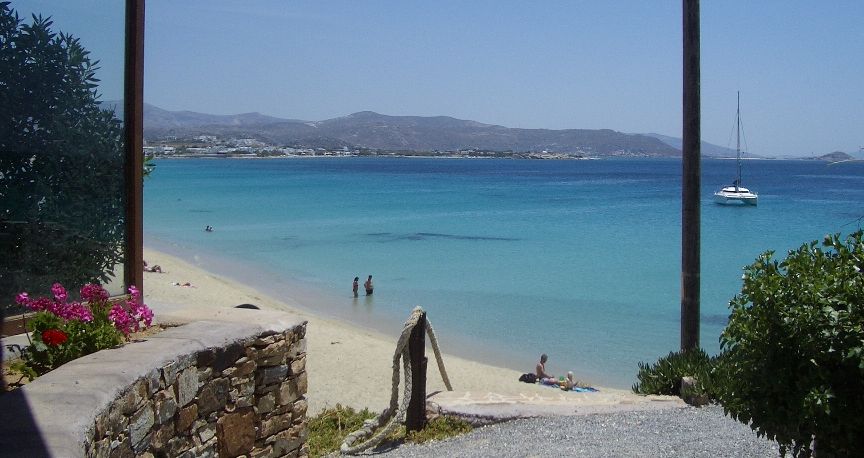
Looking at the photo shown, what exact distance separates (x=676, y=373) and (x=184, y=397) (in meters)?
4.97

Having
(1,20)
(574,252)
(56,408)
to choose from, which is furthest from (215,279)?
(56,408)

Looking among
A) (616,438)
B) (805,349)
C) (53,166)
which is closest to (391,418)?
(616,438)

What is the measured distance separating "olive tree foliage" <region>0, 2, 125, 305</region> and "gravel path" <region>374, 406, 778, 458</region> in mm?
2994

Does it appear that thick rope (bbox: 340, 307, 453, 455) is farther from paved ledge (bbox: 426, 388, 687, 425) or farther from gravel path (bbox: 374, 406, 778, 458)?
paved ledge (bbox: 426, 388, 687, 425)

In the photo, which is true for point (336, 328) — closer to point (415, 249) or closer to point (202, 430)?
point (202, 430)

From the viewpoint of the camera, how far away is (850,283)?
3.56 m

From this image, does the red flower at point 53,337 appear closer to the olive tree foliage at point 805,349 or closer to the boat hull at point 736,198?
the olive tree foliage at point 805,349

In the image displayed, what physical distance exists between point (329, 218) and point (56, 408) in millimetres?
46068

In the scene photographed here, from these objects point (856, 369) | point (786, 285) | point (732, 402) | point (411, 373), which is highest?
point (786, 285)

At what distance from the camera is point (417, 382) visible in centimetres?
745

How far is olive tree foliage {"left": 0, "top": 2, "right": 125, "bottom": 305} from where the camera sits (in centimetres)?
533

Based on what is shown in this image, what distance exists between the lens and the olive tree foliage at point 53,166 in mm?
5328

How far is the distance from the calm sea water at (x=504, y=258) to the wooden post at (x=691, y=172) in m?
1.36

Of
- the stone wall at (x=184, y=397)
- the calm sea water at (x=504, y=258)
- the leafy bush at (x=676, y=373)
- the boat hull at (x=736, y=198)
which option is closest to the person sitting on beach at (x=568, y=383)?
the calm sea water at (x=504, y=258)
